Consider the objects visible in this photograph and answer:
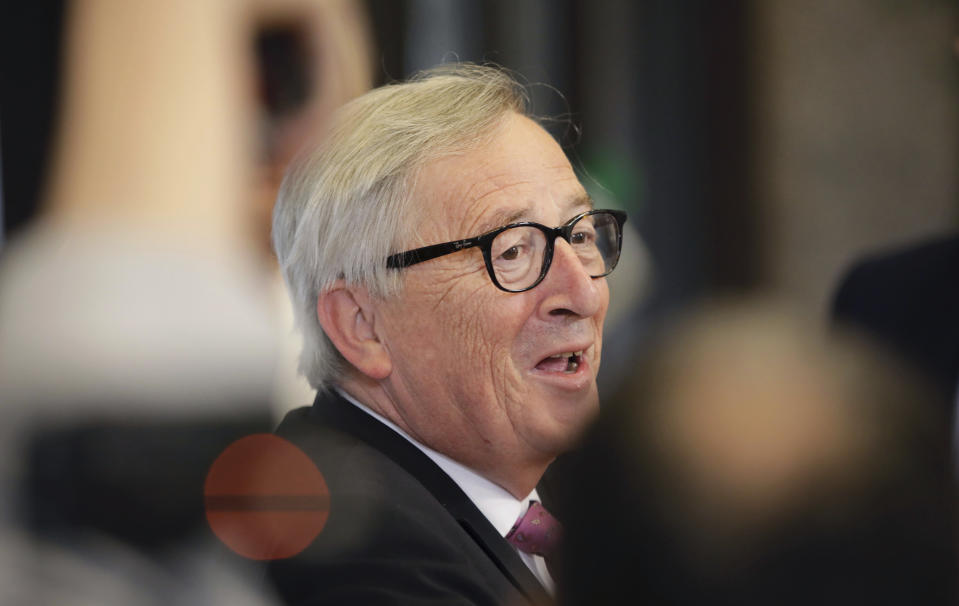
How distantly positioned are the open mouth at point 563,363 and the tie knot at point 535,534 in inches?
6.8

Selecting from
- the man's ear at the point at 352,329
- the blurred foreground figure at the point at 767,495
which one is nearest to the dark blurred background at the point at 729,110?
the man's ear at the point at 352,329

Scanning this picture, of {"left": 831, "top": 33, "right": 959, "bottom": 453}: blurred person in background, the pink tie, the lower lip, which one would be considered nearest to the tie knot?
the pink tie

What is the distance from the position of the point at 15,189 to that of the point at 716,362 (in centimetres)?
149

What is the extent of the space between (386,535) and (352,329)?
1.01 ft

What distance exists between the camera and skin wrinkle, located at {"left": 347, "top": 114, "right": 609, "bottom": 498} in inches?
41.7

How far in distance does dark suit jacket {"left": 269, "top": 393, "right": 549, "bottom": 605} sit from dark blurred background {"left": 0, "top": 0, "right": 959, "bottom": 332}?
28.9 inches

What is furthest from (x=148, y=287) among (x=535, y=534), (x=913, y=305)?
(x=913, y=305)

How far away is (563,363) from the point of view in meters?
1.11

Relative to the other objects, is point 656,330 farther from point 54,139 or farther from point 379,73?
point 54,139

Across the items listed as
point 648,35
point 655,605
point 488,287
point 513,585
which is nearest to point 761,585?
point 655,605

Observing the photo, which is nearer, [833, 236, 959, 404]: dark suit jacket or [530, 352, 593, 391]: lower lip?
[530, 352, 593, 391]: lower lip

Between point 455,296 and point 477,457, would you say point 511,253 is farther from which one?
point 477,457

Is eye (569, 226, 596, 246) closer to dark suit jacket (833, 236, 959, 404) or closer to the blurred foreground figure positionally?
the blurred foreground figure

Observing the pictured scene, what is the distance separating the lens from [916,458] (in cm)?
32
